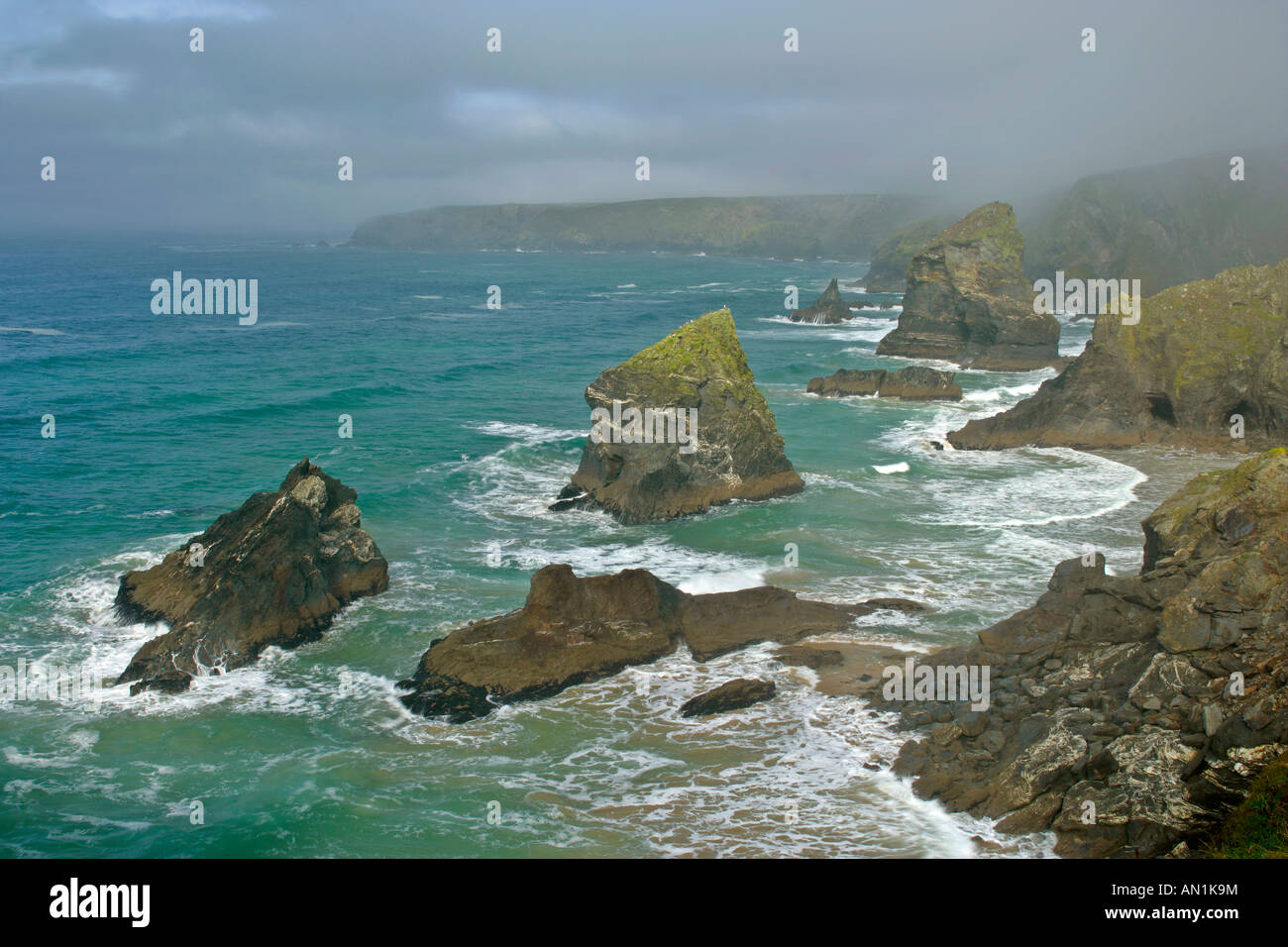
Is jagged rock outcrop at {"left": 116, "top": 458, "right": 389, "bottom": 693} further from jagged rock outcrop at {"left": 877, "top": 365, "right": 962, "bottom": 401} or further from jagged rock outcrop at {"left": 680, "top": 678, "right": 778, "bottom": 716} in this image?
jagged rock outcrop at {"left": 877, "top": 365, "right": 962, "bottom": 401}

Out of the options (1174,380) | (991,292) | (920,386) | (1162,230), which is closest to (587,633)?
(1174,380)

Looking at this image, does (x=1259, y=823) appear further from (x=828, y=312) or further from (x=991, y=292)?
(x=828, y=312)

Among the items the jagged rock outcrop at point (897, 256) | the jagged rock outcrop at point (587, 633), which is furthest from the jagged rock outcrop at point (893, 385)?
the jagged rock outcrop at point (897, 256)

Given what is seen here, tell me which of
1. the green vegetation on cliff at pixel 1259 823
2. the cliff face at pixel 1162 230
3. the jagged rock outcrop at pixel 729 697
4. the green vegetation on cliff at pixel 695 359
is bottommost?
the jagged rock outcrop at pixel 729 697

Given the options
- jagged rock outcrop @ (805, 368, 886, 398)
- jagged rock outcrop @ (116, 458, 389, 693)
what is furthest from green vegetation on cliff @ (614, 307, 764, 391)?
jagged rock outcrop @ (805, 368, 886, 398)

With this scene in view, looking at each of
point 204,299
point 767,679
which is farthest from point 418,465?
point 204,299

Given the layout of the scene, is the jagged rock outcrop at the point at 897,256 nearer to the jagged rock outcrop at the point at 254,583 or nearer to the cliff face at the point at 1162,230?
the cliff face at the point at 1162,230
